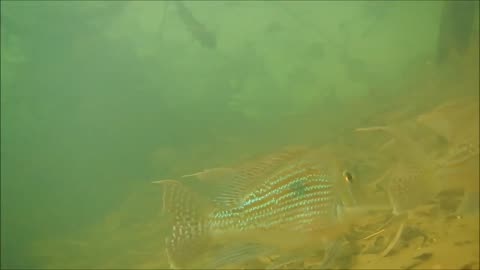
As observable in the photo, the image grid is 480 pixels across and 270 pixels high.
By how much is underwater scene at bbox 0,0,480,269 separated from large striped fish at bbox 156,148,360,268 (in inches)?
9.4

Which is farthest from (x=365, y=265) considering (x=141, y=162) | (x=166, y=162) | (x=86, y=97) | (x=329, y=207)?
(x=86, y=97)

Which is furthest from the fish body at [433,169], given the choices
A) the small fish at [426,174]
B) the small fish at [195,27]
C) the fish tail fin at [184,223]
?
the small fish at [195,27]

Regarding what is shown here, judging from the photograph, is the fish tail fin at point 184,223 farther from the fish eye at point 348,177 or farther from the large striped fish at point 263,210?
the fish eye at point 348,177

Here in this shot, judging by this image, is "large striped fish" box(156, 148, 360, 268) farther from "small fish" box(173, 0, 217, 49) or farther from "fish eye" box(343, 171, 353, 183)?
"small fish" box(173, 0, 217, 49)

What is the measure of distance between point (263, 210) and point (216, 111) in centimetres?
945

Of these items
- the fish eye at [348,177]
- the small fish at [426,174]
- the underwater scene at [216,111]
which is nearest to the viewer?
the fish eye at [348,177]

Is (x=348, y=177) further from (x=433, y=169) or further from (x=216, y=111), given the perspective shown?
(x=216, y=111)

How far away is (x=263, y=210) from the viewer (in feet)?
6.82

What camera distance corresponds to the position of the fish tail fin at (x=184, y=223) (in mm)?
2045

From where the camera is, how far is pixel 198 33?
10.7 metres

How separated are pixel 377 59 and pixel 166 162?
21.9ft

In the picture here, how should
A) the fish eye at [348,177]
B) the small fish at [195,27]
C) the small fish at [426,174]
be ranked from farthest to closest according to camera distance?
the small fish at [195,27] → the small fish at [426,174] → the fish eye at [348,177]

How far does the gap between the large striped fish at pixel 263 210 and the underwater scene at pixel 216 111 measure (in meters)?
0.24

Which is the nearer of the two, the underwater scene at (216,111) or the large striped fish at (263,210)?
the large striped fish at (263,210)
